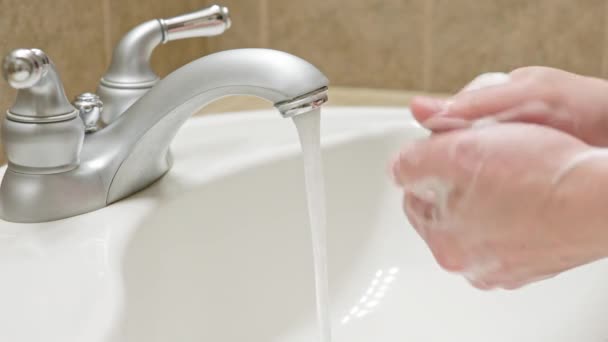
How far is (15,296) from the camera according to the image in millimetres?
488

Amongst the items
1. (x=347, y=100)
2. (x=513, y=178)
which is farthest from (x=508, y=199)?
(x=347, y=100)

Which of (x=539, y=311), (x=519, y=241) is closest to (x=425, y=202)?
(x=519, y=241)

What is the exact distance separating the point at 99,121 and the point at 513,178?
357 mm

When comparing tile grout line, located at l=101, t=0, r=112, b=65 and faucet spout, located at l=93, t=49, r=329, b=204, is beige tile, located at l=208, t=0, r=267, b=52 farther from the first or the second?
faucet spout, located at l=93, t=49, r=329, b=204

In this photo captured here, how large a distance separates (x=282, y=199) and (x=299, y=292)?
8 centimetres

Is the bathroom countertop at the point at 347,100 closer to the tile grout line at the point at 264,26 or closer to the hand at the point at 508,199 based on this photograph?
the tile grout line at the point at 264,26

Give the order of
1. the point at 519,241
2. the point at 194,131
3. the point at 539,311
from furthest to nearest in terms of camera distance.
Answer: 1. the point at 194,131
2. the point at 539,311
3. the point at 519,241

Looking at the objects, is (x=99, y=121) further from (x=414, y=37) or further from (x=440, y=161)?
(x=414, y=37)

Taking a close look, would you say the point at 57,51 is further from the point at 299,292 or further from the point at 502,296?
the point at 502,296

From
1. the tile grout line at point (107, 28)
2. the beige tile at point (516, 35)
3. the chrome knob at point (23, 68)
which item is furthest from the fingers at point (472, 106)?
the beige tile at point (516, 35)

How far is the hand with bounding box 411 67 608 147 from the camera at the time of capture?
0.44 m

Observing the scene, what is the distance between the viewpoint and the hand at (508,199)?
1.28 ft

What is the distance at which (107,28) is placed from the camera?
35.0 inches

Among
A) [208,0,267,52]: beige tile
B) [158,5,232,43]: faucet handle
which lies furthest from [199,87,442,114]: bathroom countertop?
[158,5,232,43]: faucet handle
